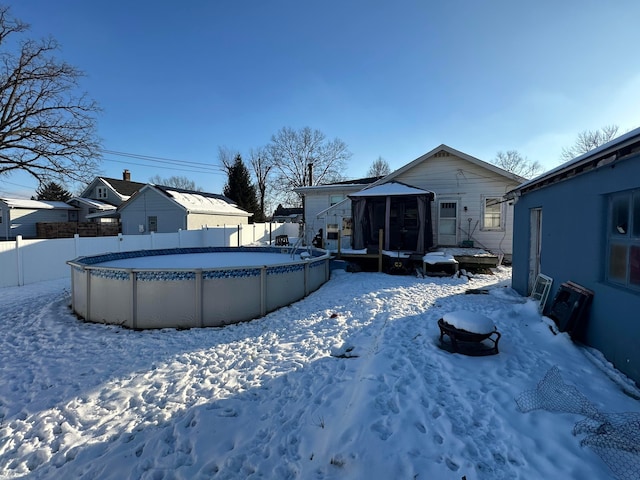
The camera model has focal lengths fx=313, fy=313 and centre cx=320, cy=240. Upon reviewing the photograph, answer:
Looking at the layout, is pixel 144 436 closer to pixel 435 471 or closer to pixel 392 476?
pixel 392 476

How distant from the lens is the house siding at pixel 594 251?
322 centimetres

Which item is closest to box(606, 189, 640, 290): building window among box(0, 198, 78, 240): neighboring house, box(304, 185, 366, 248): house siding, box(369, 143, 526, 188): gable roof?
box(369, 143, 526, 188): gable roof

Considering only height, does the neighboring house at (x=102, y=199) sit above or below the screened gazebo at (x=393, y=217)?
above

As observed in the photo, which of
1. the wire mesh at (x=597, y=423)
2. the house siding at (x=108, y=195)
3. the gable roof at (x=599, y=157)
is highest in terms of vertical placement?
the house siding at (x=108, y=195)

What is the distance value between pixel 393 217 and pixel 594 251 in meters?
8.54

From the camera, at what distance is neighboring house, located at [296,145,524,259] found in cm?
1197

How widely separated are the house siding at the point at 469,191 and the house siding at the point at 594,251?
23.0 feet

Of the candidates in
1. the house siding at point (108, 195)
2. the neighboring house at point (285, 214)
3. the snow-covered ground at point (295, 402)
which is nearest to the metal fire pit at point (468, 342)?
the snow-covered ground at point (295, 402)

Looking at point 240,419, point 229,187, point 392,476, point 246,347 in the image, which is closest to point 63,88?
point 229,187

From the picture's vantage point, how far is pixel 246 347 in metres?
4.82

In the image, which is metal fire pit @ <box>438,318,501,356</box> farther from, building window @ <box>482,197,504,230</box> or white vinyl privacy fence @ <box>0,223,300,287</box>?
white vinyl privacy fence @ <box>0,223,300,287</box>

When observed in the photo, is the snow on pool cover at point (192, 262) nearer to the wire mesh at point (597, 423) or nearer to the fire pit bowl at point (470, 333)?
the fire pit bowl at point (470, 333)

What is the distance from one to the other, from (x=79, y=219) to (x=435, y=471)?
32.6 metres

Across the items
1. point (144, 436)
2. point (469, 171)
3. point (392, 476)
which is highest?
point (469, 171)
